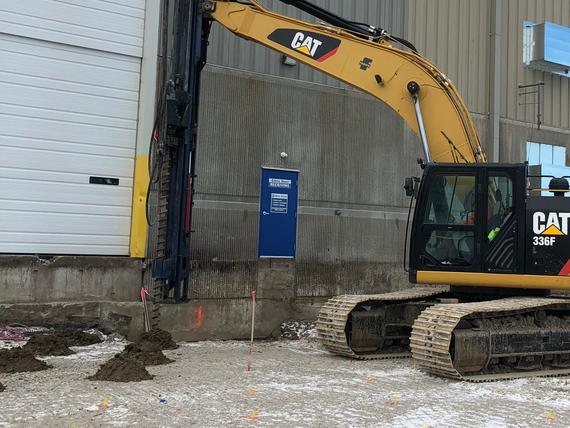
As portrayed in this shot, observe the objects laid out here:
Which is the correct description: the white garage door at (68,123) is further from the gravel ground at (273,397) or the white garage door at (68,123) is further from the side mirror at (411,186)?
the side mirror at (411,186)

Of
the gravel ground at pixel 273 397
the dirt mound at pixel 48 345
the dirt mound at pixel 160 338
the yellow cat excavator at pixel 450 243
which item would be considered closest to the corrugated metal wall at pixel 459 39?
the yellow cat excavator at pixel 450 243

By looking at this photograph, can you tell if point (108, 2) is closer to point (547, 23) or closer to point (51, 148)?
point (51, 148)

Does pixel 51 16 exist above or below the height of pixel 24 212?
above

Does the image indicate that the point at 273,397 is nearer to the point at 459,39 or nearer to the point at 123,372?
the point at 123,372

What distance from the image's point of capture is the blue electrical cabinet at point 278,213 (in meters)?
11.8

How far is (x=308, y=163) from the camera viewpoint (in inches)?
488

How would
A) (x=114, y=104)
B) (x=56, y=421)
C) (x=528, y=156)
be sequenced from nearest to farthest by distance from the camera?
(x=56, y=421) < (x=114, y=104) < (x=528, y=156)

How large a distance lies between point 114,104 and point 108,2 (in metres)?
1.71

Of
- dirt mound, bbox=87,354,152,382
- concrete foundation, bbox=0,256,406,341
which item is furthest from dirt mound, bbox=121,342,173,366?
concrete foundation, bbox=0,256,406,341

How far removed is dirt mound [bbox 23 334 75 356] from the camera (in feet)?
28.3

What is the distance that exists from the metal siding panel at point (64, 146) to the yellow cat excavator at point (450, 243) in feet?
8.02

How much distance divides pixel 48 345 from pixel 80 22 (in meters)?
5.20

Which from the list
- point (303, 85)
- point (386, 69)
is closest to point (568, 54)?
point (303, 85)

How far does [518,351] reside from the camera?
820cm
